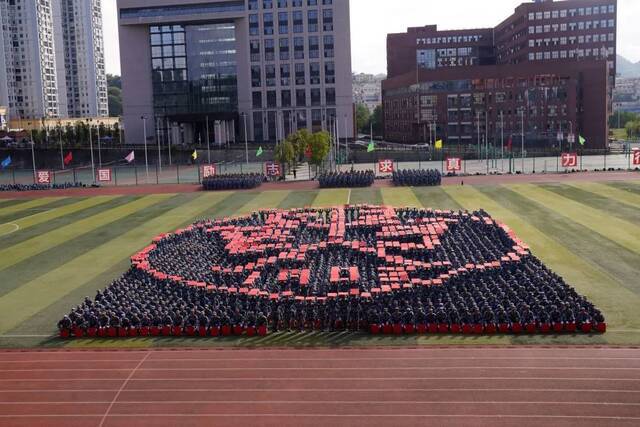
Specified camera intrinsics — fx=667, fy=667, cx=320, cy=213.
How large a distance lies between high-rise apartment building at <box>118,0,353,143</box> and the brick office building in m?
16.5

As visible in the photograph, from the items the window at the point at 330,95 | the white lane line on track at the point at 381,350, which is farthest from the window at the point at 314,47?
the white lane line on track at the point at 381,350

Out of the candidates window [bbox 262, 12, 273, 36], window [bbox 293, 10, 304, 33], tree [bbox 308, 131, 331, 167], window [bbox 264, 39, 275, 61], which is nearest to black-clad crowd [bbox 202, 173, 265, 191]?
tree [bbox 308, 131, 331, 167]

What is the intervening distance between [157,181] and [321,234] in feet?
142

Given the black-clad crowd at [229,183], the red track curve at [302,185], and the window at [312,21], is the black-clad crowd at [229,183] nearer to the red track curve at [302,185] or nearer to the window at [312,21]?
the red track curve at [302,185]

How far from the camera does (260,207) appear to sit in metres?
60.0

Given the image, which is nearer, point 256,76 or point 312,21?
point 312,21

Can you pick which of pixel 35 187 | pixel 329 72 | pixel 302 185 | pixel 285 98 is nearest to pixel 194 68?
pixel 285 98

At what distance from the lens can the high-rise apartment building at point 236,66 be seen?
417ft

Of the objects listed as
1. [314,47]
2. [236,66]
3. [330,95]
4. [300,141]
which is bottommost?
[300,141]

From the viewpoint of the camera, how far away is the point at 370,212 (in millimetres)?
50000

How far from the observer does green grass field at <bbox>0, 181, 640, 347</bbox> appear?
84.3 ft

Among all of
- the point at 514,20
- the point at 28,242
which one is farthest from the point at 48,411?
the point at 514,20

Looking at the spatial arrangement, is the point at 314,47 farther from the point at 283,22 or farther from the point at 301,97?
the point at 301,97

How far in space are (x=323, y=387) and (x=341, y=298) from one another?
7685mm
